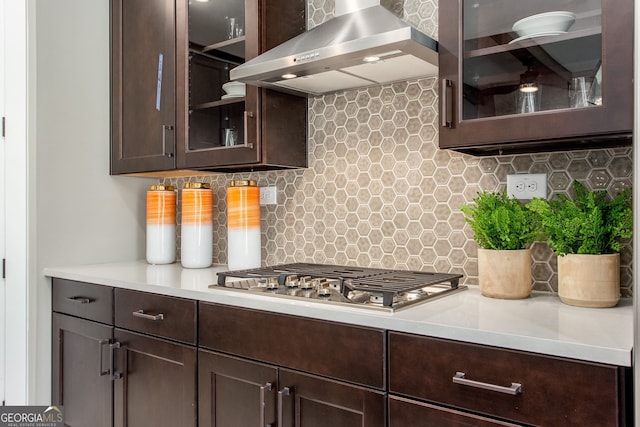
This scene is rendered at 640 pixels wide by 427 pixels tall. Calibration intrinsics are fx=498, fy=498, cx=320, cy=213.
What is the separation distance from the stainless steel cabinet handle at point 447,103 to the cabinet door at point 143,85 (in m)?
1.29

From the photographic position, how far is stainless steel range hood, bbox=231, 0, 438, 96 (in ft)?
4.91

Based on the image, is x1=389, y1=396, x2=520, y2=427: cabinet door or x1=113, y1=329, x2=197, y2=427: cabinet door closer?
x1=389, y1=396, x2=520, y2=427: cabinet door

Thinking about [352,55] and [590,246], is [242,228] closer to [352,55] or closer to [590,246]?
[352,55]

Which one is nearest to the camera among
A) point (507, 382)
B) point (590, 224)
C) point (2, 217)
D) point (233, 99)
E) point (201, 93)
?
point (507, 382)

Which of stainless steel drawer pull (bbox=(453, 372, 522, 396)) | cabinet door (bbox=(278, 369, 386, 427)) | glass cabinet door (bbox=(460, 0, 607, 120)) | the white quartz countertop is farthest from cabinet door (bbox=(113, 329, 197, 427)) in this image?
glass cabinet door (bbox=(460, 0, 607, 120))

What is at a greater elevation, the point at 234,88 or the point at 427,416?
the point at 234,88

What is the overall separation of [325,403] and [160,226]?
1.52m

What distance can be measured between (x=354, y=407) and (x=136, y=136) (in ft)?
5.78

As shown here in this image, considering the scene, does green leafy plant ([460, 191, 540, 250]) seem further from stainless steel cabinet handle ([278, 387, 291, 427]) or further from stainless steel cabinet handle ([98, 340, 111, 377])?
stainless steel cabinet handle ([98, 340, 111, 377])

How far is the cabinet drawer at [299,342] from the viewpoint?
4.17 ft

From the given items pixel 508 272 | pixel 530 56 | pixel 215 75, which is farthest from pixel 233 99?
pixel 508 272

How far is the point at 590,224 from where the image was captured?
1.30 metres

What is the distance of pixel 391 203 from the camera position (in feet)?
6.40

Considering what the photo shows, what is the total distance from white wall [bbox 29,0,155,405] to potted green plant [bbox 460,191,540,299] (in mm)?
1945
